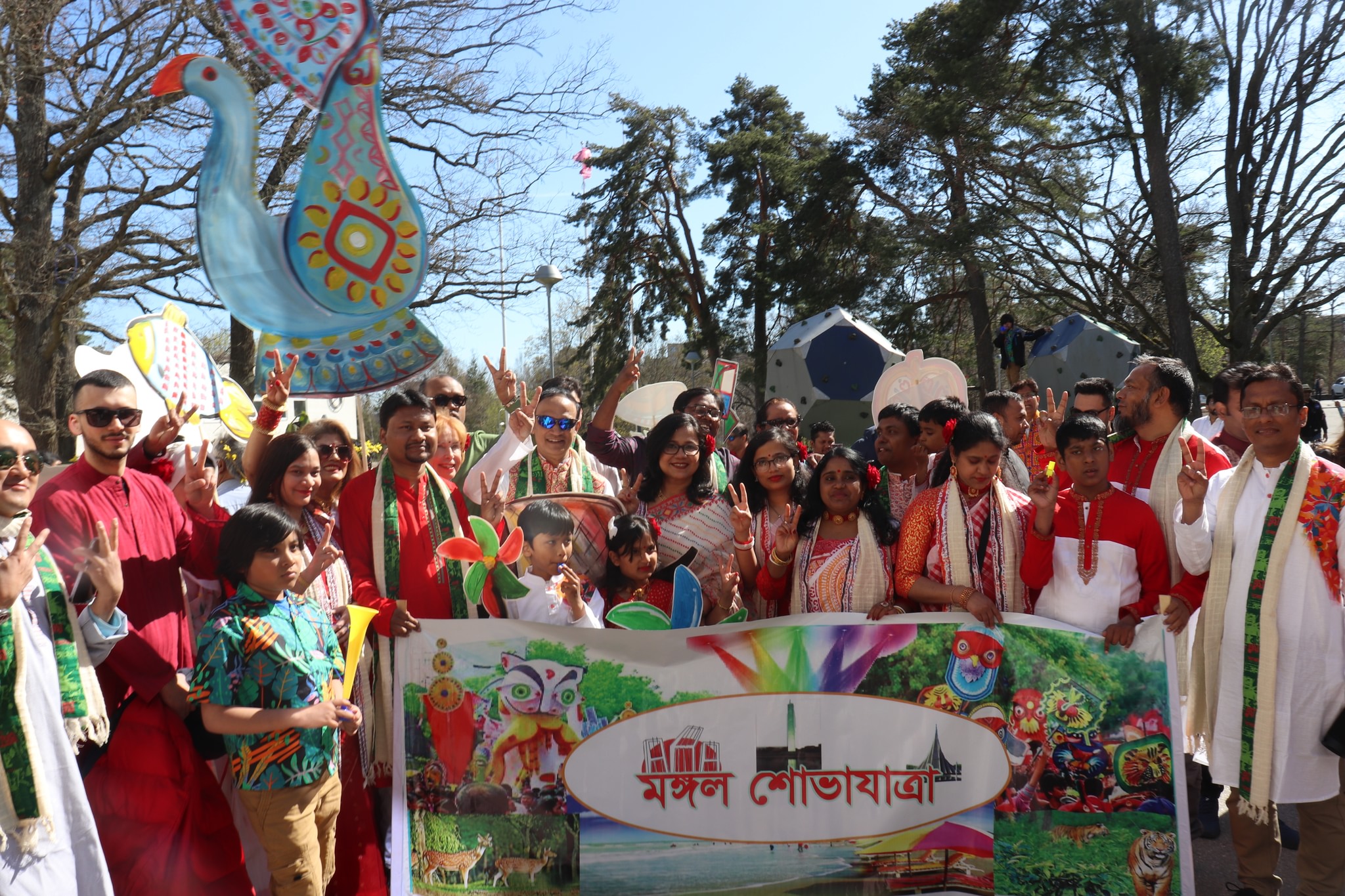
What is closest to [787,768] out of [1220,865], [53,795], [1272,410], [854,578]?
[854,578]

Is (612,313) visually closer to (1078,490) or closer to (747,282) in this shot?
(747,282)

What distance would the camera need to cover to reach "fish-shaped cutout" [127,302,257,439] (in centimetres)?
562

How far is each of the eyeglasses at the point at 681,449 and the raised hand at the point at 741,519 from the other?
29cm

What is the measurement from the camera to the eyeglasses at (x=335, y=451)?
3.77m

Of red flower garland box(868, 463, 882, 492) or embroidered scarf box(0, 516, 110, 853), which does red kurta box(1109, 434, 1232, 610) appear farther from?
embroidered scarf box(0, 516, 110, 853)

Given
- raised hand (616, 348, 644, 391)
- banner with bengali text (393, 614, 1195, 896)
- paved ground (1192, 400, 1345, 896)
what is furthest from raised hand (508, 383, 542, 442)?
paved ground (1192, 400, 1345, 896)

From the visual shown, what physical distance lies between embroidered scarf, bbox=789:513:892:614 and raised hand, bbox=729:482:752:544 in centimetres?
19

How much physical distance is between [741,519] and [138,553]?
1941 mm

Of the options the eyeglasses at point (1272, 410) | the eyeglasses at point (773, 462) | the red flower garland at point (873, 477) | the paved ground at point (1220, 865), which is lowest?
the paved ground at point (1220, 865)

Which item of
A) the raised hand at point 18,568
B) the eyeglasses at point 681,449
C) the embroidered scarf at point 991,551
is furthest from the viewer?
the eyeglasses at point 681,449

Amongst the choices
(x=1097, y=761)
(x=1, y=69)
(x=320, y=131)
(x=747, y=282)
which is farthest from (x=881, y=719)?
(x=747, y=282)

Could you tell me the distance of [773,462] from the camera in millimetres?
3865

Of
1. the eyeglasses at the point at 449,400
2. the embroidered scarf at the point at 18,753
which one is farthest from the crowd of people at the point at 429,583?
the eyeglasses at the point at 449,400

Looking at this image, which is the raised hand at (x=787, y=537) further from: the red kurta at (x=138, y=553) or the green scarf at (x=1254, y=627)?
the red kurta at (x=138, y=553)
